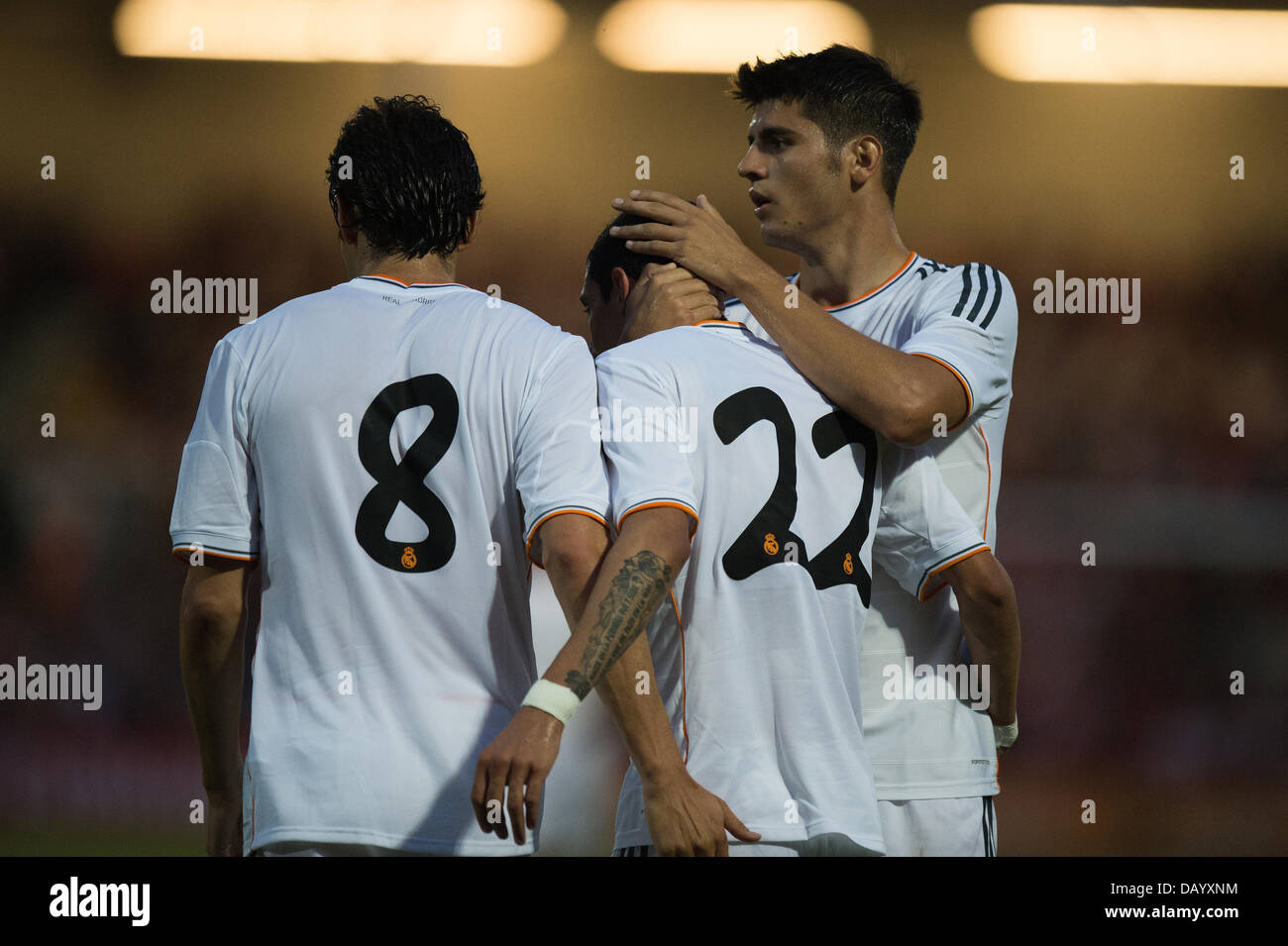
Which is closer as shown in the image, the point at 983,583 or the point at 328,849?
the point at 328,849

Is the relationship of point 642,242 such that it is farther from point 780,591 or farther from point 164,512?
point 164,512

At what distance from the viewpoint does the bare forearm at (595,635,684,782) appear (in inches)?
75.2

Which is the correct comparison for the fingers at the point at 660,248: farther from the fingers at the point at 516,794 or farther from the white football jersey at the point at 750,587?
the fingers at the point at 516,794

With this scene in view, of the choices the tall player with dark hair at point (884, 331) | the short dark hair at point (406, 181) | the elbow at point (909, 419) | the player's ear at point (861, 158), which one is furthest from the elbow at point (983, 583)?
the short dark hair at point (406, 181)

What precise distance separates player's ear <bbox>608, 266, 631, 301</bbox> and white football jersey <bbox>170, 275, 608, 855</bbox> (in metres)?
0.39

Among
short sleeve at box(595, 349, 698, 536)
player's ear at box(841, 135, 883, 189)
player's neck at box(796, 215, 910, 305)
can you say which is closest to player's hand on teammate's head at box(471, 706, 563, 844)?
short sleeve at box(595, 349, 698, 536)

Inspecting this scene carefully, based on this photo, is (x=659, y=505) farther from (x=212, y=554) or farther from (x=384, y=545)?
(x=212, y=554)

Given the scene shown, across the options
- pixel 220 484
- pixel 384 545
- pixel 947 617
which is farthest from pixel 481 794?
pixel 947 617

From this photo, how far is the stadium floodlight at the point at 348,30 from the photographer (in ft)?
20.7

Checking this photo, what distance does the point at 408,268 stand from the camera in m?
2.16

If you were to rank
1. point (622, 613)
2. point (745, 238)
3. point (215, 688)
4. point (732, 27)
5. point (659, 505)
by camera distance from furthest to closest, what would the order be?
point (745, 238)
point (732, 27)
point (215, 688)
point (659, 505)
point (622, 613)

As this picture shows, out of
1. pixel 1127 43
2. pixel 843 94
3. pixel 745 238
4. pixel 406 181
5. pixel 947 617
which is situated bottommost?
pixel 947 617

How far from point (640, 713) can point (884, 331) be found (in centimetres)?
110

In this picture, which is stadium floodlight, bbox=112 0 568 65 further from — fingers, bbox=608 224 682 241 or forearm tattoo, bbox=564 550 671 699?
forearm tattoo, bbox=564 550 671 699
